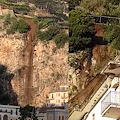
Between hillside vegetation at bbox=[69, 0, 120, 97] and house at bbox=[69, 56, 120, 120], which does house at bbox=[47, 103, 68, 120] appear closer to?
house at bbox=[69, 56, 120, 120]

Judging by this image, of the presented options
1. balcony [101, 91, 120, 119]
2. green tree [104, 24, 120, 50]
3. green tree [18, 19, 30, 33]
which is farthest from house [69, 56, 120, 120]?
green tree [18, 19, 30, 33]

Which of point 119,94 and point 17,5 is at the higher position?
point 17,5

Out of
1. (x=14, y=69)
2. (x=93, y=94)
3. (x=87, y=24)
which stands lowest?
(x=93, y=94)

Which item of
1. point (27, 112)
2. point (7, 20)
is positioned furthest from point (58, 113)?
point (7, 20)

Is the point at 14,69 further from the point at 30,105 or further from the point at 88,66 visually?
the point at 88,66

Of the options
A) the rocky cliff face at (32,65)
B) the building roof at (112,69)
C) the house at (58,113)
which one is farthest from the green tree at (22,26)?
the building roof at (112,69)

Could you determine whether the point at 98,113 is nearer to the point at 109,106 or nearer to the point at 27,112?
the point at 109,106

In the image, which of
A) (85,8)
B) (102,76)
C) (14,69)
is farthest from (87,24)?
(14,69)

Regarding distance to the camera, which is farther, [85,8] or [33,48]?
[85,8]
